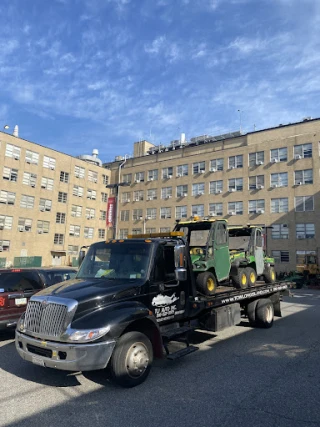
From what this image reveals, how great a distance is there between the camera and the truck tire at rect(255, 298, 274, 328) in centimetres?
966

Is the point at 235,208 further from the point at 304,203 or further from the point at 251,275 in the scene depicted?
the point at 251,275

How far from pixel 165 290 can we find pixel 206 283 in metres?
1.68

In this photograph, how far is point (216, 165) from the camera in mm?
49281

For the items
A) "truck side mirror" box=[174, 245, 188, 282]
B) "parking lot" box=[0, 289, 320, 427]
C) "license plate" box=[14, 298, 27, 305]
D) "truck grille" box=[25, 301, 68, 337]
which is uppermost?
"truck side mirror" box=[174, 245, 188, 282]

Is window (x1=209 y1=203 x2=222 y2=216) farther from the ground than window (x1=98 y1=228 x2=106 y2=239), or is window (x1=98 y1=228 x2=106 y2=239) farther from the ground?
window (x1=209 y1=203 x2=222 y2=216)

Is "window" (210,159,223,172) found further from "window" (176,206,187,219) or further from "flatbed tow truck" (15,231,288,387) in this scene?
"flatbed tow truck" (15,231,288,387)

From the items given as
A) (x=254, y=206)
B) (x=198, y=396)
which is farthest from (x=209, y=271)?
(x=254, y=206)

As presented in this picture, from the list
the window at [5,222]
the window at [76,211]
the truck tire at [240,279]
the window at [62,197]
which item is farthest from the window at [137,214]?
the truck tire at [240,279]

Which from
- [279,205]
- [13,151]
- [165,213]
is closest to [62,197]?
[13,151]

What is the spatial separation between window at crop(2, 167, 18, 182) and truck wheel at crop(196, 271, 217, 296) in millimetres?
42791

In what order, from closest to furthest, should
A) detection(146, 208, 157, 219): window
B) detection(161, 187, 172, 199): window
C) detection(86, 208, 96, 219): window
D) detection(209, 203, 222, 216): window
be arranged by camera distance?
detection(209, 203, 222, 216): window, detection(161, 187, 172, 199): window, detection(146, 208, 157, 219): window, detection(86, 208, 96, 219): window

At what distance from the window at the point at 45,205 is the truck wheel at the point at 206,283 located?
44183 millimetres

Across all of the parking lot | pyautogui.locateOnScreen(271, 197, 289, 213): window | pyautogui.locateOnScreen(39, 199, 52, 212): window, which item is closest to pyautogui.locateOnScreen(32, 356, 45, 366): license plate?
the parking lot

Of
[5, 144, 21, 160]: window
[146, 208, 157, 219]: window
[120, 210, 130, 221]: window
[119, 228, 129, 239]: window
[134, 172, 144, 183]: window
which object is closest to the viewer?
[5, 144, 21, 160]: window
